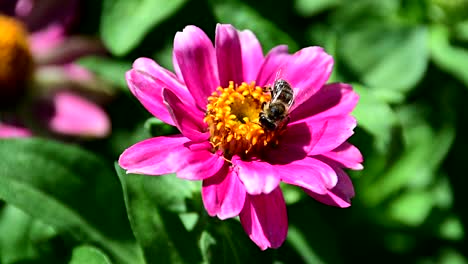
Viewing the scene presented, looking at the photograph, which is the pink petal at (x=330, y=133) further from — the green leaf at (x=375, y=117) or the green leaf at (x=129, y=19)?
the green leaf at (x=129, y=19)

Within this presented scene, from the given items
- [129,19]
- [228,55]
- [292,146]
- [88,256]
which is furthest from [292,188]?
[129,19]

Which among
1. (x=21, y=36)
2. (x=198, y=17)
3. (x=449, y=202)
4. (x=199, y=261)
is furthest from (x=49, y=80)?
(x=449, y=202)

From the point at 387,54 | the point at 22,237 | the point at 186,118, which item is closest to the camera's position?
the point at 186,118

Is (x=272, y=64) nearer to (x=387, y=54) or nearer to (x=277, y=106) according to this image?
(x=277, y=106)

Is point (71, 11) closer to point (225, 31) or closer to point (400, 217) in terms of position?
point (225, 31)

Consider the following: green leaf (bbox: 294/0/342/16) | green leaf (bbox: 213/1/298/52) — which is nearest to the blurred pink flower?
green leaf (bbox: 213/1/298/52)

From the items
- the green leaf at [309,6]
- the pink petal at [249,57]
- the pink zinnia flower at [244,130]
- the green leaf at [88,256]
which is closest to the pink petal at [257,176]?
the pink zinnia flower at [244,130]

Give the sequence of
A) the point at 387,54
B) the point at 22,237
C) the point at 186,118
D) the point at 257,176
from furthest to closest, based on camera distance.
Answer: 1. the point at 387,54
2. the point at 22,237
3. the point at 186,118
4. the point at 257,176
